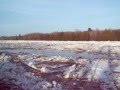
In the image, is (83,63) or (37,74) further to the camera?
(83,63)

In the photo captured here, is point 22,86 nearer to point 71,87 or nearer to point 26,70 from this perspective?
point 71,87

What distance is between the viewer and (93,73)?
9.45 meters

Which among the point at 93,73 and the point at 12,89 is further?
A: the point at 93,73

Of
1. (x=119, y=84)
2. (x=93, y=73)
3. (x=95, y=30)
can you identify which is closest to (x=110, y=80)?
(x=119, y=84)

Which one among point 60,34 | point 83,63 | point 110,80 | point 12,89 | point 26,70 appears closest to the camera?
point 12,89

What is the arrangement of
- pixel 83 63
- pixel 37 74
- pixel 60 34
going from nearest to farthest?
pixel 37 74 < pixel 83 63 < pixel 60 34

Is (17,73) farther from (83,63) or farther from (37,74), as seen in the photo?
(83,63)

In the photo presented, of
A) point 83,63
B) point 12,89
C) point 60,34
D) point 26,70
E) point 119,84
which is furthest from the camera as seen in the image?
point 60,34

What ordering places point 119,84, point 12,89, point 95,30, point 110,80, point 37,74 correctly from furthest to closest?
1. point 95,30
2. point 37,74
3. point 110,80
4. point 119,84
5. point 12,89

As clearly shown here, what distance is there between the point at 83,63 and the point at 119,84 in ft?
13.4

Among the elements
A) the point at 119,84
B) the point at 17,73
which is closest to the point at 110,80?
the point at 119,84

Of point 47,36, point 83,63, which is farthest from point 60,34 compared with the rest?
point 83,63

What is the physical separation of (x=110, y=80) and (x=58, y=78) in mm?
1654

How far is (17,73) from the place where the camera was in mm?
9375
